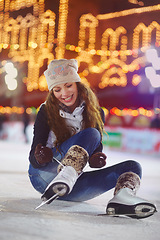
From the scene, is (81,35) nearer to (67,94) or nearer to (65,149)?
(67,94)

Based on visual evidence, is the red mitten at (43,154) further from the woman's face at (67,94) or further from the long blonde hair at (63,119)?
the woman's face at (67,94)

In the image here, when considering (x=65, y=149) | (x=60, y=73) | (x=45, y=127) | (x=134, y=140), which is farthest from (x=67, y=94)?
(x=134, y=140)

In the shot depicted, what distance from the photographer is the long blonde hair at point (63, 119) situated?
103 inches

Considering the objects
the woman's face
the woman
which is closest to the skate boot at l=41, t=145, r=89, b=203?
the woman

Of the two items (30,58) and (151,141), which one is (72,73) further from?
(30,58)

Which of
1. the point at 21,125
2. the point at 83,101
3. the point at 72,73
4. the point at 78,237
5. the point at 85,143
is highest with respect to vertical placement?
the point at 72,73

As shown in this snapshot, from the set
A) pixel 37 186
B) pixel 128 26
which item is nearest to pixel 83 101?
pixel 37 186

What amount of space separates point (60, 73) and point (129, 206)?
3.19 ft

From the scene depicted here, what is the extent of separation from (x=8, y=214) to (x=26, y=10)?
9214mm

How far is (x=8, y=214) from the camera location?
2236 mm

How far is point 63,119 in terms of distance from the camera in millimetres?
2648

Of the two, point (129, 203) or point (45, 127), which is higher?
point (45, 127)

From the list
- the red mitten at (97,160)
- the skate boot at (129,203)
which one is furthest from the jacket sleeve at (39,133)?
the skate boot at (129,203)

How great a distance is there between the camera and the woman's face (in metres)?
2.69
